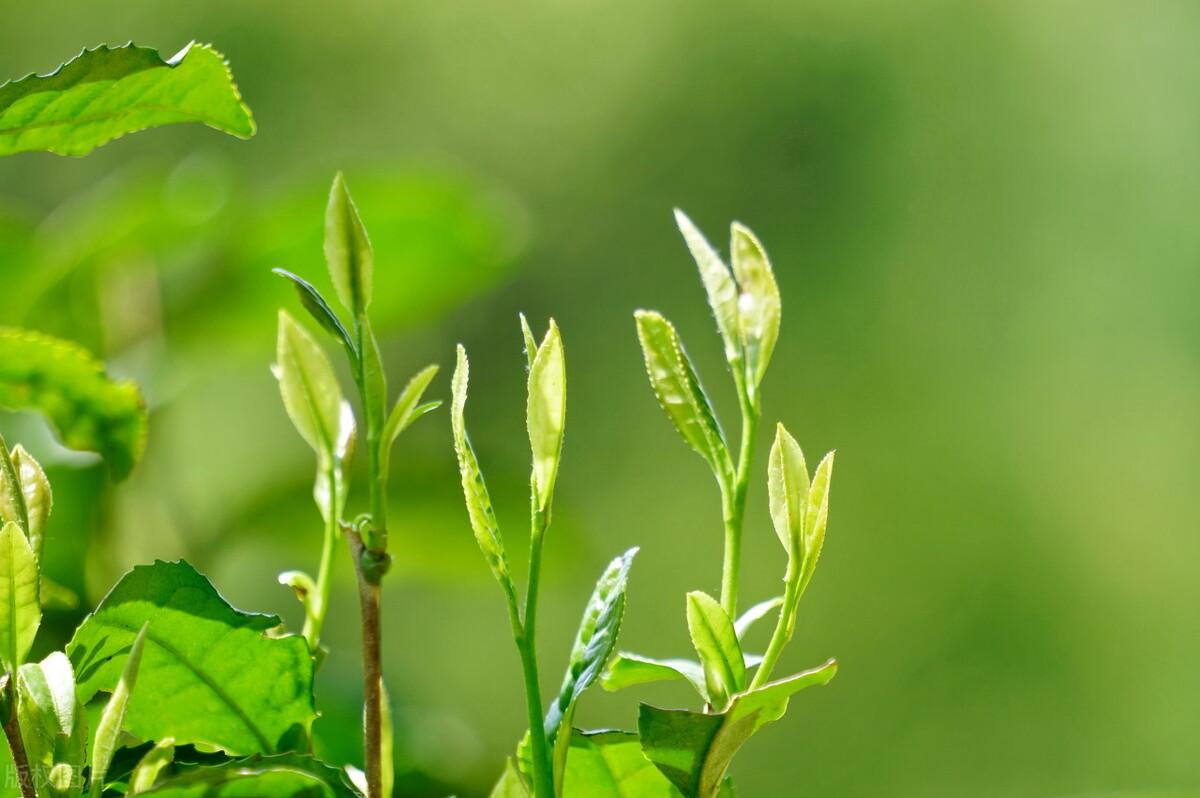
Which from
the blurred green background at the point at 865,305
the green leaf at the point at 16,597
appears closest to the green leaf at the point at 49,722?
the green leaf at the point at 16,597

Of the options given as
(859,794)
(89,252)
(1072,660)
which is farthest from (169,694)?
(1072,660)

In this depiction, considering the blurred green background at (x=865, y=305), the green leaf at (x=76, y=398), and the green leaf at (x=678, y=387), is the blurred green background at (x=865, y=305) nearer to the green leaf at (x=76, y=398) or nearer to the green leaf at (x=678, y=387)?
the green leaf at (x=76, y=398)

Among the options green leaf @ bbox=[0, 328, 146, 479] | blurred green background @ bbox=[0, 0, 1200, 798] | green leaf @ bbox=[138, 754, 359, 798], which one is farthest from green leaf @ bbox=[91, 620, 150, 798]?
blurred green background @ bbox=[0, 0, 1200, 798]

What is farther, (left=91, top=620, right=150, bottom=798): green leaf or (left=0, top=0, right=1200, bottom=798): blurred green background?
(left=0, top=0, right=1200, bottom=798): blurred green background

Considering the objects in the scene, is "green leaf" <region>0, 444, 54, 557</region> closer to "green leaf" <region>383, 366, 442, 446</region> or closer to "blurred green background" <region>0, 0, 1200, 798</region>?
"green leaf" <region>383, 366, 442, 446</region>

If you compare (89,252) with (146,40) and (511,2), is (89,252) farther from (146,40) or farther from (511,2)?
(511,2)

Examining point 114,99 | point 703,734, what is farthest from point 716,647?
point 114,99

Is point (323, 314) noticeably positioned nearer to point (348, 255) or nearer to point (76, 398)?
point (348, 255)

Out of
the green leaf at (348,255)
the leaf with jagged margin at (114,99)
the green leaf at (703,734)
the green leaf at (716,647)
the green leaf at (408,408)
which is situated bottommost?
the green leaf at (703,734)
